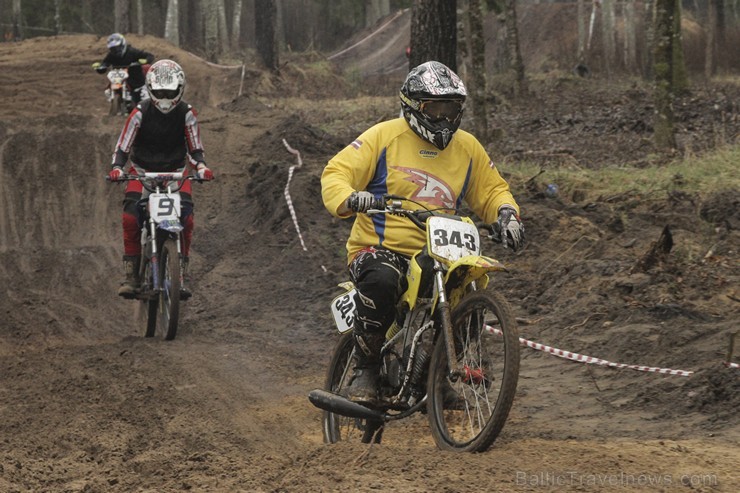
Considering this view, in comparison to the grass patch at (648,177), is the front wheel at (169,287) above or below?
below

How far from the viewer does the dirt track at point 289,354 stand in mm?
4699

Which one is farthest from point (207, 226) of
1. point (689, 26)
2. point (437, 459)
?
point (689, 26)

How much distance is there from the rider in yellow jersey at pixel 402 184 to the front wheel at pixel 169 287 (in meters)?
3.74

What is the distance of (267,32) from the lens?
29.1 m

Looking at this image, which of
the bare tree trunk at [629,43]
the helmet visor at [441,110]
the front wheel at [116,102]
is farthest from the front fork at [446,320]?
the bare tree trunk at [629,43]

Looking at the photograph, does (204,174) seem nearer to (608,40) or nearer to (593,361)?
(593,361)

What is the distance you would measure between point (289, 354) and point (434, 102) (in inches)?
158

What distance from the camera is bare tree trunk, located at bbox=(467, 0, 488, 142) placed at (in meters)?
15.3

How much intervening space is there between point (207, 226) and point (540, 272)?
19.8 ft

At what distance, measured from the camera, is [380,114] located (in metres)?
21.0

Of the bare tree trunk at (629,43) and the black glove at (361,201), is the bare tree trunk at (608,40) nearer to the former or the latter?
the bare tree trunk at (629,43)

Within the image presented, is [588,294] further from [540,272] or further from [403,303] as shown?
[403,303]

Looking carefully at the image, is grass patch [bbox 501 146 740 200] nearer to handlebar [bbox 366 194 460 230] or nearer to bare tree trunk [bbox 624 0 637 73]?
handlebar [bbox 366 194 460 230]

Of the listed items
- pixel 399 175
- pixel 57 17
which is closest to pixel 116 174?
pixel 399 175
